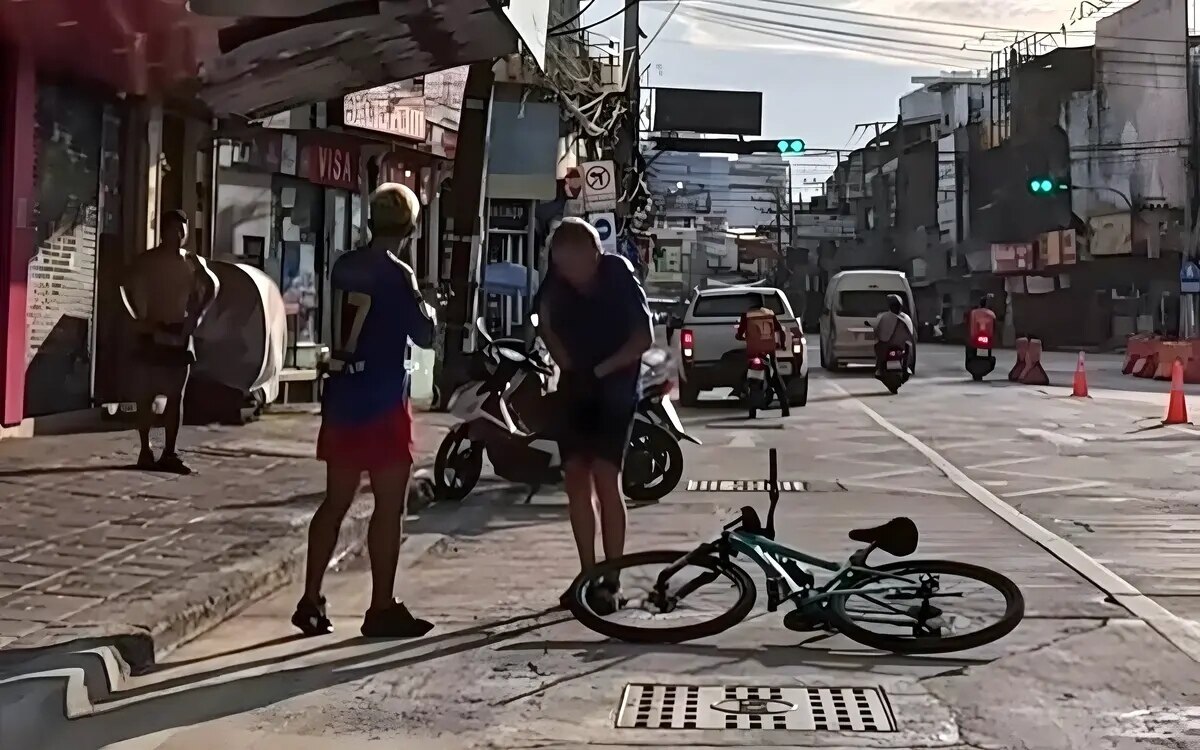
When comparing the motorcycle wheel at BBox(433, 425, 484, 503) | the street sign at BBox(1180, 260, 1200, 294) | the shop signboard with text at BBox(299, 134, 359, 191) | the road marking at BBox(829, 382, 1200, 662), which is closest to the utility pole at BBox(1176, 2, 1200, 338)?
the street sign at BBox(1180, 260, 1200, 294)

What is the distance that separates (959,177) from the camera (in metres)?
63.4

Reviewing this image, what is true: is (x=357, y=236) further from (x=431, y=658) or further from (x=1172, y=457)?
(x=431, y=658)

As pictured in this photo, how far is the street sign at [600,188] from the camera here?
913 inches

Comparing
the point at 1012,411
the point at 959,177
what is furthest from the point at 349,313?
the point at 959,177

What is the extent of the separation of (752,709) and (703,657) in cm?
75

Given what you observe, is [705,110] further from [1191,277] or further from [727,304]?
[727,304]

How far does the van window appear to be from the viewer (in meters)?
29.4

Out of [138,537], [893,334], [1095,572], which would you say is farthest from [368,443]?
[893,334]

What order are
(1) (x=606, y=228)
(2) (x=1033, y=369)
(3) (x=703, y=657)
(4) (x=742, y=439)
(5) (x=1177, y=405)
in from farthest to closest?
1. (2) (x=1033, y=369)
2. (1) (x=606, y=228)
3. (5) (x=1177, y=405)
4. (4) (x=742, y=439)
5. (3) (x=703, y=657)

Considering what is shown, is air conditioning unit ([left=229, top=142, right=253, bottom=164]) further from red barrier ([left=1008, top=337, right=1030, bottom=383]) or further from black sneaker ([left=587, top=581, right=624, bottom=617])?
red barrier ([left=1008, top=337, right=1030, bottom=383])

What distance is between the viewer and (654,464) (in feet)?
32.8

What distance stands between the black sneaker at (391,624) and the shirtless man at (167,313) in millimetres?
4421

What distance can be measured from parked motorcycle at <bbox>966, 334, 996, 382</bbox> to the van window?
3780 mm

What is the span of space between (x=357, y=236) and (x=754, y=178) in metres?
90.3
